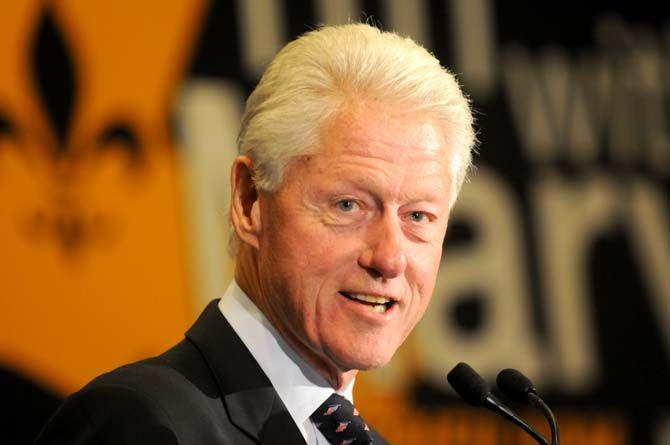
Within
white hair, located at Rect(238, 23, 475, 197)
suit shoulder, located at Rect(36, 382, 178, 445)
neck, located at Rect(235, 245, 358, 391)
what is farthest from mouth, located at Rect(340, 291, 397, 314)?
suit shoulder, located at Rect(36, 382, 178, 445)

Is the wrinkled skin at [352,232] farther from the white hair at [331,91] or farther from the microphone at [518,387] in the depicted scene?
the microphone at [518,387]

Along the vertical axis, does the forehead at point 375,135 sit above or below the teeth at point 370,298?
above

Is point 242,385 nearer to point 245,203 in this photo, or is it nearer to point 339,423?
point 339,423

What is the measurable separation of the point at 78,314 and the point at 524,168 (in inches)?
64.9

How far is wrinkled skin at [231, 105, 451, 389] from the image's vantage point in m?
1.77

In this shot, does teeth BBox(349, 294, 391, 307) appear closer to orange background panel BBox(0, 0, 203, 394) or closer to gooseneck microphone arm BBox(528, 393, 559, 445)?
gooseneck microphone arm BBox(528, 393, 559, 445)

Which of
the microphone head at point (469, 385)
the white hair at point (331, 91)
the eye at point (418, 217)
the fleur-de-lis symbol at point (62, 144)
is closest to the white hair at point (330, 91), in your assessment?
the white hair at point (331, 91)

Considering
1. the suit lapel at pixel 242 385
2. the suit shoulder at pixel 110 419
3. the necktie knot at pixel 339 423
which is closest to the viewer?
the suit shoulder at pixel 110 419

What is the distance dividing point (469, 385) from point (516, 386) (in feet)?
0.27

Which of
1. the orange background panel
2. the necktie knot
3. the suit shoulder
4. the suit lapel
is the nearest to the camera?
the suit shoulder

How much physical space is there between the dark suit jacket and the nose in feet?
0.82

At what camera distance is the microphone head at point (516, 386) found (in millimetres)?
1874

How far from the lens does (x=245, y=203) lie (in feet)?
6.27

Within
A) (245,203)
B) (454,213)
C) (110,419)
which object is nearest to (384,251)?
(245,203)
